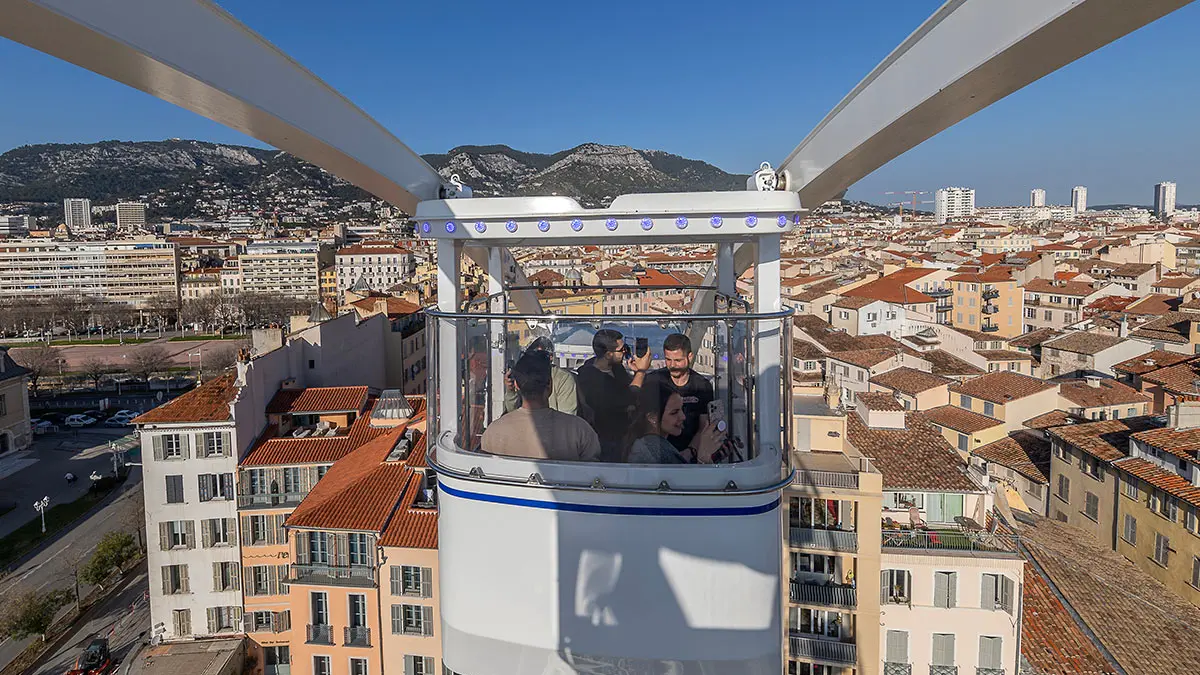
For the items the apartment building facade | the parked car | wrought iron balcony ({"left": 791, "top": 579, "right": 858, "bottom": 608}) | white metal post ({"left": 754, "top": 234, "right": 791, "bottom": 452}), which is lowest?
the parked car

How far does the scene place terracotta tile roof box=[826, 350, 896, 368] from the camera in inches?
1054

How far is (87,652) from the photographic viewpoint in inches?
658

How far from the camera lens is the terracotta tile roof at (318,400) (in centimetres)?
1777

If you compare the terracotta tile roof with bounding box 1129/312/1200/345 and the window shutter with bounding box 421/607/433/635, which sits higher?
the terracotta tile roof with bounding box 1129/312/1200/345

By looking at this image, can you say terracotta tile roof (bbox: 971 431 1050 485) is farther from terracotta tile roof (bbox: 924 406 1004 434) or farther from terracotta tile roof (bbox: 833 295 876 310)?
terracotta tile roof (bbox: 833 295 876 310)

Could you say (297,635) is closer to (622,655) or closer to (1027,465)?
(622,655)

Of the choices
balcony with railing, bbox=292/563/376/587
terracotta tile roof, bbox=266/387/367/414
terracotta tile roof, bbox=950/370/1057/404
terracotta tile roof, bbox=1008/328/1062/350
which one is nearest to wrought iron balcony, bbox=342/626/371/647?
balcony with railing, bbox=292/563/376/587

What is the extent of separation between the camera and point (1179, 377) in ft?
77.8

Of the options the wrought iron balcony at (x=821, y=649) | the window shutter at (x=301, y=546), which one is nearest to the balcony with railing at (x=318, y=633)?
the window shutter at (x=301, y=546)

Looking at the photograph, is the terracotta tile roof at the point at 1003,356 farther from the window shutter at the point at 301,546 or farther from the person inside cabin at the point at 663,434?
the person inside cabin at the point at 663,434

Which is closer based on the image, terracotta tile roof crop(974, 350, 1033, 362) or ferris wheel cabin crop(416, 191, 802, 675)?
ferris wheel cabin crop(416, 191, 802, 675)

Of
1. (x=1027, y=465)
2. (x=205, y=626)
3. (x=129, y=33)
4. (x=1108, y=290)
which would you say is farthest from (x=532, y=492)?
(x=1108, y=290)

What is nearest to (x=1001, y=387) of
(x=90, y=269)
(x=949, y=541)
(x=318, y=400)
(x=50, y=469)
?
(x=949, y=541)

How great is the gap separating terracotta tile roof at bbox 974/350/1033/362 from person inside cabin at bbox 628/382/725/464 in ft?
105
